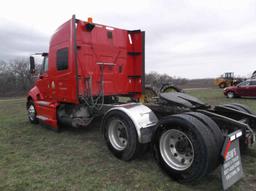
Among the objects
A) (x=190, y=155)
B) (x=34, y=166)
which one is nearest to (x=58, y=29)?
(x=34, y=166)

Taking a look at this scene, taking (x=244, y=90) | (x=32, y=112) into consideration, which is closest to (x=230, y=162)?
(x=32, y=112)

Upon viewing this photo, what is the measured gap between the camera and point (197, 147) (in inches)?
118

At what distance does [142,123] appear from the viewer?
3.98m

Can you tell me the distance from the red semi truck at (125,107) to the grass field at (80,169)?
0.26m

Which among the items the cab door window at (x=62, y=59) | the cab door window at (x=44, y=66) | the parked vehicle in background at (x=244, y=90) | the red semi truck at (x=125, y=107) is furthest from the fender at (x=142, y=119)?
the parked vehicle in background at (x=244, y=90)

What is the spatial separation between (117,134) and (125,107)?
2.09 ft

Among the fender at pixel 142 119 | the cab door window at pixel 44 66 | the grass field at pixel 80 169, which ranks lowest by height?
the grass field at pixel 80 169

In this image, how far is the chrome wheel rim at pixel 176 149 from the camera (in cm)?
337

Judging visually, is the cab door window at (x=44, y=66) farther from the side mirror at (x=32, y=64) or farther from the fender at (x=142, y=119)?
the fender at (x=142, y=119)

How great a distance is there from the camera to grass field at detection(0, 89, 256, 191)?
328 cm

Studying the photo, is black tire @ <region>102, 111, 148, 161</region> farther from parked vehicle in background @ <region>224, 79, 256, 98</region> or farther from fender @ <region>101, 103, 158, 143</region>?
parked vehicle in background @ <region>224, 79, 256, 98</region>

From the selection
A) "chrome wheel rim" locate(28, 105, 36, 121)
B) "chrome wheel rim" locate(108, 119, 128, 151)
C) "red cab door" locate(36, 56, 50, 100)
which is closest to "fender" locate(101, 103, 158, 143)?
"chrome wheel rim" locate(108, 119, 128, 151)

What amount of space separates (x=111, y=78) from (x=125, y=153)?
107 inches

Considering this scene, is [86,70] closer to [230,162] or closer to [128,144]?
[128,144]
